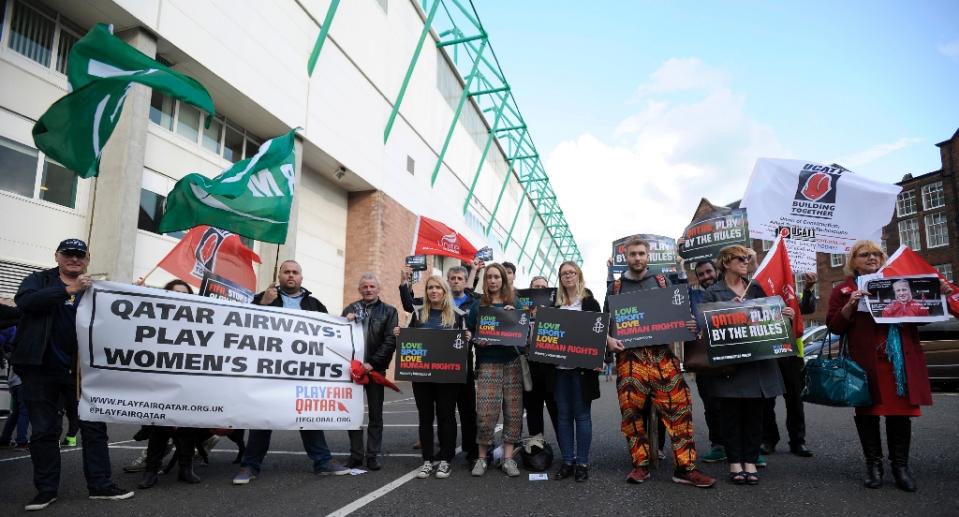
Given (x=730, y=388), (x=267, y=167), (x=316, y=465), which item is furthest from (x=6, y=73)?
(x=730, y=388)

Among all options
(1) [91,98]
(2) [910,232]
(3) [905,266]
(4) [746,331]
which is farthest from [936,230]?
(1) [91,98]

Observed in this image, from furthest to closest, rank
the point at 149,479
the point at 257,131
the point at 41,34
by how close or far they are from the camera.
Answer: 1. the point at 257,131
2. the point at 41,34
3. the point at 149,479

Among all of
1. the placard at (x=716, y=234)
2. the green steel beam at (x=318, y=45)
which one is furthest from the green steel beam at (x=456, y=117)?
the placard at (x=716, y=234)

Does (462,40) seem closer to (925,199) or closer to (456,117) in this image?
(456,117)

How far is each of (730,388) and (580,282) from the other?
5.09ft

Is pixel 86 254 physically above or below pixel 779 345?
above

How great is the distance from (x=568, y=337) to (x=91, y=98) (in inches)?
186

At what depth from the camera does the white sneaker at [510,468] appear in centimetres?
504

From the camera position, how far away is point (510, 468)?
5074mm

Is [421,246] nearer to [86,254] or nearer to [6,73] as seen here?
[6,73]

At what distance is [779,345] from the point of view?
15.2 ft

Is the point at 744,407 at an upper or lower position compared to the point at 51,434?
upper

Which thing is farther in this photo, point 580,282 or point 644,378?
point 580,282

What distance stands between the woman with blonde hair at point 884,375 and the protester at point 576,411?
83.0 inches
